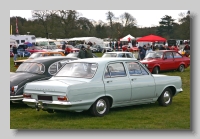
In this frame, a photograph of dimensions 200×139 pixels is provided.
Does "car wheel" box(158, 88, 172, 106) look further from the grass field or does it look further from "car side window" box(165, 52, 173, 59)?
"car side window" box(165, 52, 173, 59)

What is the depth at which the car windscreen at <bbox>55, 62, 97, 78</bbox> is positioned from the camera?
351 inches

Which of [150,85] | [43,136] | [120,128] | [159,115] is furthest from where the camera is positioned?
[150,85]

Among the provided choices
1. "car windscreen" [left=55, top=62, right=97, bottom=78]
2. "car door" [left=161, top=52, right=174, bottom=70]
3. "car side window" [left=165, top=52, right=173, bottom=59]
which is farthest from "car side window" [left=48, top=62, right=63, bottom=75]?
"car side window" [left=165, top=52, right=173, bottom=59]

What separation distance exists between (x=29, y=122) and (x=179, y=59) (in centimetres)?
1492

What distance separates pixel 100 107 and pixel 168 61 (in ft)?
43.2

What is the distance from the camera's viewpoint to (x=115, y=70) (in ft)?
30.6

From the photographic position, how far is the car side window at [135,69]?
9672mm

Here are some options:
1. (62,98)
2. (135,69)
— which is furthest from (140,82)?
(62,98)

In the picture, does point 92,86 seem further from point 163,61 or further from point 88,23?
point 163,61

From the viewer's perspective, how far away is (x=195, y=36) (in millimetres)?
7250

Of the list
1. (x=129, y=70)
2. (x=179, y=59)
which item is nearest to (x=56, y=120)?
(x=129, y=70)

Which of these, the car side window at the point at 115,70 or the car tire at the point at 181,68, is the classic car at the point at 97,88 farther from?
the car tire at the point at 181,68

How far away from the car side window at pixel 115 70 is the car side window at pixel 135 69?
0.23 meters

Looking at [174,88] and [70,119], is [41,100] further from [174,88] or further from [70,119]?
[174,88]
